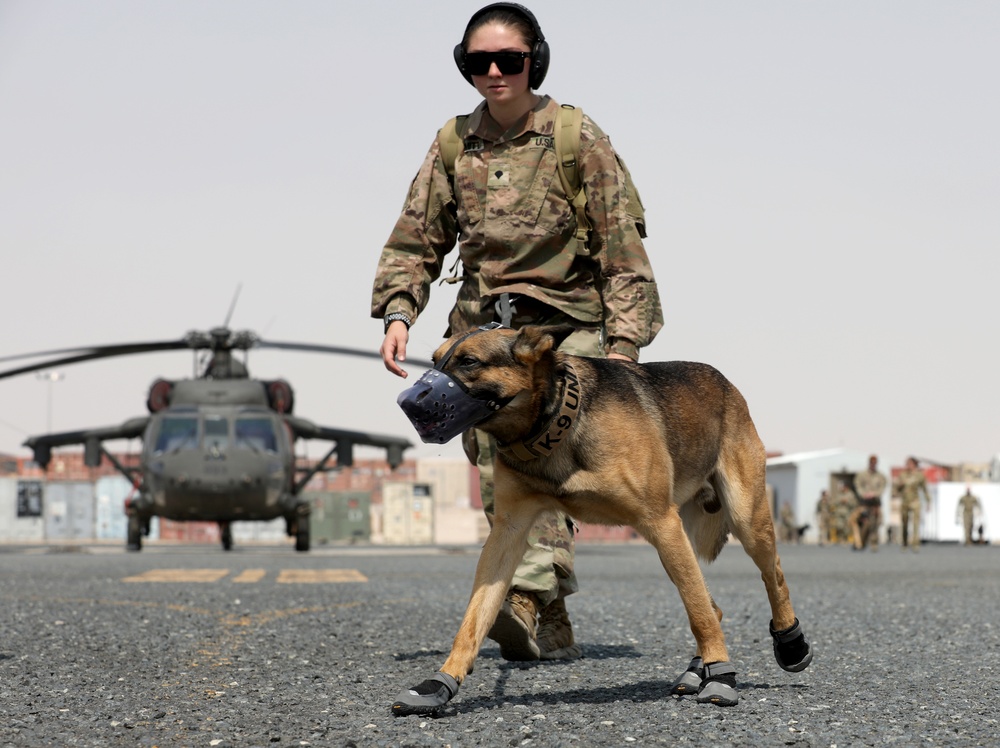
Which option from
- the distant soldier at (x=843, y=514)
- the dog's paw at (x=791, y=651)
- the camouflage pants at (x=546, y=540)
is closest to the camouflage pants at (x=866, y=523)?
the distant soldier at (x=843, y=514)

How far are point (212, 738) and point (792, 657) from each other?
2149mm

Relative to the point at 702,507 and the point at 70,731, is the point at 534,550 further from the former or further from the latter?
the point at 70,731

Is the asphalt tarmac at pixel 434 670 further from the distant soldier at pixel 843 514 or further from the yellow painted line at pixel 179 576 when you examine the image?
the distant soldier at pixel 843 514

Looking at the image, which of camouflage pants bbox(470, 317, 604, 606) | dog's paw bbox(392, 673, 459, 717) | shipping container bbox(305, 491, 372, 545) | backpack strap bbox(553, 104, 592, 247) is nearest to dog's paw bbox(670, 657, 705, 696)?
dog's paw bbox(392, 673, 459, 717)

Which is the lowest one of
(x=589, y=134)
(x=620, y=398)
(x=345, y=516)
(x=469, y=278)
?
(x=345, y=516)

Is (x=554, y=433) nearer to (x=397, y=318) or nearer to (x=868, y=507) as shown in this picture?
(x=397, y=318)

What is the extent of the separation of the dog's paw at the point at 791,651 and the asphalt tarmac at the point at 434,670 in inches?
3.5


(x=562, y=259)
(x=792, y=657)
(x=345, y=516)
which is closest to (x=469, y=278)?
(x=562, y=259)

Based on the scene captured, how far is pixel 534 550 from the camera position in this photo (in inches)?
215

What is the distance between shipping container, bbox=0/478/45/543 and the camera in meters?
54.9

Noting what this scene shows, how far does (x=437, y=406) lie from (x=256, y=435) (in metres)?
19.5

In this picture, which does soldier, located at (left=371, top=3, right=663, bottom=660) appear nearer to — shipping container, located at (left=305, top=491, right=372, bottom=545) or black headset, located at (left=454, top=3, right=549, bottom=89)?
black headset, located at (left=454, top=3, right=549, bottom=89)

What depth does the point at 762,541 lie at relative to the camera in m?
4.73

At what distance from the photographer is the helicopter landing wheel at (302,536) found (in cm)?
2642
